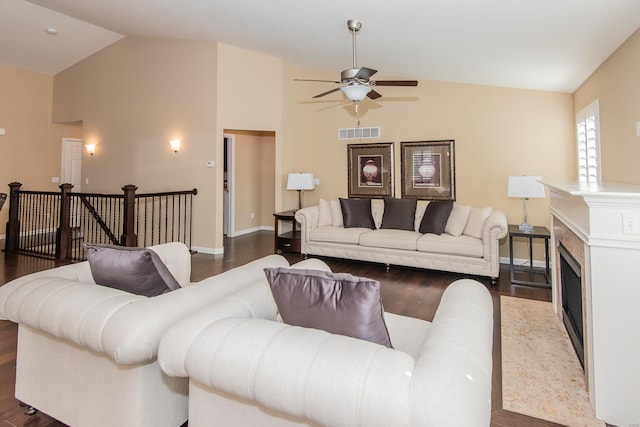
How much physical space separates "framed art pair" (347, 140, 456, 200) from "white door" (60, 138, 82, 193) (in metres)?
6.27

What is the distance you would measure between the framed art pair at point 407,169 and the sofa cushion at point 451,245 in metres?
1.09

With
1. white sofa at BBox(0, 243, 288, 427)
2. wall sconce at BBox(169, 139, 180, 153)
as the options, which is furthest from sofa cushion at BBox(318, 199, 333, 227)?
white sofa at BBox(0, 243, 288, 427)

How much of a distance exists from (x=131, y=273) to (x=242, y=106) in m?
4.69

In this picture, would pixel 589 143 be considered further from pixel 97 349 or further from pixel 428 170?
pixel 97 349

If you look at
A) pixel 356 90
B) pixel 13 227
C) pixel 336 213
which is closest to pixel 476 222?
pixel 336 213

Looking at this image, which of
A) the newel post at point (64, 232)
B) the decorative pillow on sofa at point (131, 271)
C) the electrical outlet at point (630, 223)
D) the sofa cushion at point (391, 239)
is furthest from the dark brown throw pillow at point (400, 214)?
the newel post at point (64, 232)

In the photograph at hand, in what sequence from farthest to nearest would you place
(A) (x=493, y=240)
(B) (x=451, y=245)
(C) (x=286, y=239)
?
1. (C) (x=286, y=239)
2. (B) (x=451, y=245)
3. (A) (x=493, y=240)

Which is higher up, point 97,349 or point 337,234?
point 337,234

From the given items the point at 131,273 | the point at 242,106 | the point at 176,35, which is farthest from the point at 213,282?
the point at 176,35

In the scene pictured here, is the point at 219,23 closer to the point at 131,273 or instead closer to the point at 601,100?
the point at 131,273

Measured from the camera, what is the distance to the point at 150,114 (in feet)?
20.5

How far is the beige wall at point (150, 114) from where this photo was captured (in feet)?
19.0

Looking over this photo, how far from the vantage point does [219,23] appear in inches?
183

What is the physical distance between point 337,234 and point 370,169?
1.43 metres
